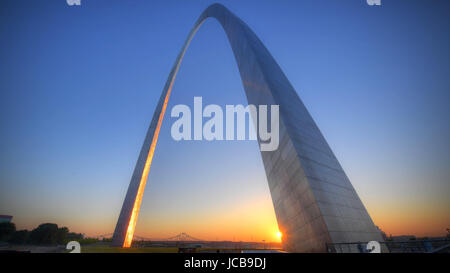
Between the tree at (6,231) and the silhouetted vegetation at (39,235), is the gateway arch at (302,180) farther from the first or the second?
the tree at (6,231)

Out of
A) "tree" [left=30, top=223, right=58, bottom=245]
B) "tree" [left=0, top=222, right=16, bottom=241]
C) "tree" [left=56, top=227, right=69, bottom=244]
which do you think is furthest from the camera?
"tree" [left=56, top=227, right=69, bottom=244]

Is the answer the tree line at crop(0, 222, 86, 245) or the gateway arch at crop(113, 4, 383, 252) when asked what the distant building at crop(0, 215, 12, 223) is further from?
the gateway arch at crop(113, 4, 383, 252)

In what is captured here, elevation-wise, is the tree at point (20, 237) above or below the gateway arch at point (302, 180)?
below

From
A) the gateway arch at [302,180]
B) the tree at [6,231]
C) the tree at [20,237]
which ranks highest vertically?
the gateway arch at [302,180]

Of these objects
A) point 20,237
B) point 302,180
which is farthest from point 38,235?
point 302,180

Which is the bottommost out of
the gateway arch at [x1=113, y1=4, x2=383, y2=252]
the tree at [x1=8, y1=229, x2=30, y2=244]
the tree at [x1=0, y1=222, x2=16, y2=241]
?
the tree at [x1=8, y1=229, x2=30, y2=244]

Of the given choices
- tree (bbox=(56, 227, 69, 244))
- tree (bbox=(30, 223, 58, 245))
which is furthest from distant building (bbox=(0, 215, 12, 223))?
tree (bbox=(56, 227, 69, 244))

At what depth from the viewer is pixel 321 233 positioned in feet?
25.7

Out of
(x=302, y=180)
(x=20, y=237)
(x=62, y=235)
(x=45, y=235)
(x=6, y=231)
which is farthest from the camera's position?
(x=20, y=237)

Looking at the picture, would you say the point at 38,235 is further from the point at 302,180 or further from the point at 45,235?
the point at 302,180

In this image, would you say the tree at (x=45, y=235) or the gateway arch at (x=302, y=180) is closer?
the gateway arch at (x=302, y=180)

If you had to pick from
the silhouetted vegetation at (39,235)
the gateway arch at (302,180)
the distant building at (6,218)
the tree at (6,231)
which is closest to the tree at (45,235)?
the silhouetted vegetation at (39,235)
